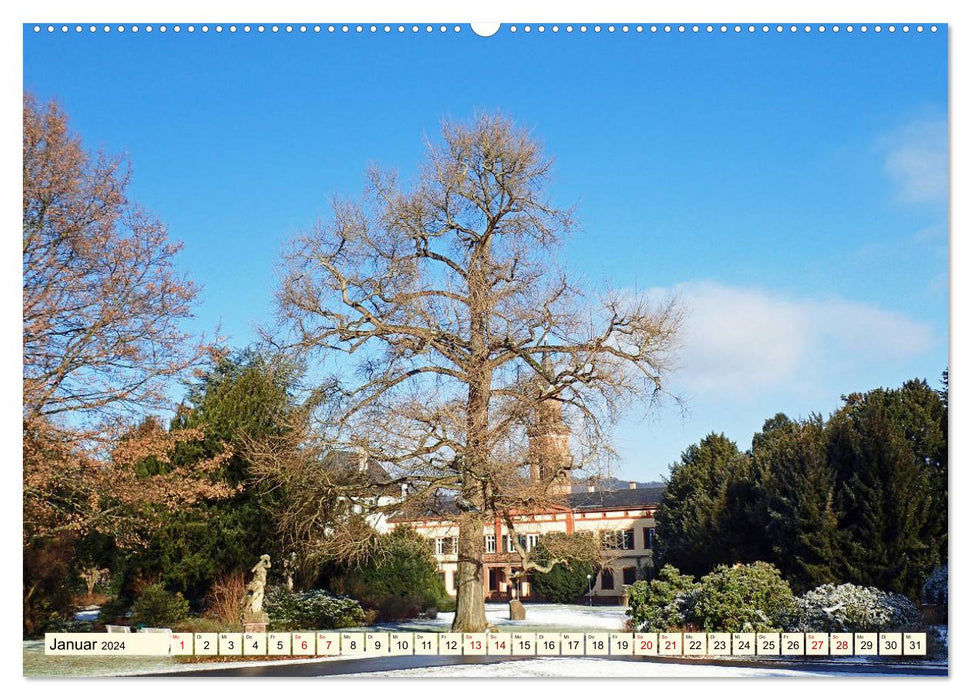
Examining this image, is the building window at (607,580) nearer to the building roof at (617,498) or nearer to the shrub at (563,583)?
the shrub at (563,583)

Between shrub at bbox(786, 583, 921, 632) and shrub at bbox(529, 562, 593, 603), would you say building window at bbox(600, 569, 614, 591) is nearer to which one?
shrub at bbox(529, 562, 593, 603)

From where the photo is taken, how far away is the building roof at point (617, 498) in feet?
48.1

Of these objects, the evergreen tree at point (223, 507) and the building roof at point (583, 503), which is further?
the evergreen tree at point (223, 507)

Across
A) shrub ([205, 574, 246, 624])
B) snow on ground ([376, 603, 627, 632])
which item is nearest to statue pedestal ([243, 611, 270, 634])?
shrub ([205, 574, 246, 624])

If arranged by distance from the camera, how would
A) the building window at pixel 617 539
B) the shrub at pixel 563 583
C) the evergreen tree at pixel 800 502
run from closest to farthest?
the evergreen tree at pixel 800 502
the shrub at pixel 563 583
the building window at pixel 617 539

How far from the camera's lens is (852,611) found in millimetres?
11055

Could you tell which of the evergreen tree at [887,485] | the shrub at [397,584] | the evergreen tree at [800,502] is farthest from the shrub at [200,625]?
the evergreen tree at [887,485]

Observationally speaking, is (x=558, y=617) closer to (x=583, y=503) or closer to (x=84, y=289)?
(x=583, y=503)

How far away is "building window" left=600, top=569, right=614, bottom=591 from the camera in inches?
642

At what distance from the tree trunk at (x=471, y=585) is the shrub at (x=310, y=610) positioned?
3.15 m

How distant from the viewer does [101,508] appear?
11633 mm
